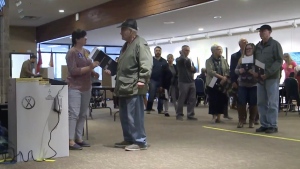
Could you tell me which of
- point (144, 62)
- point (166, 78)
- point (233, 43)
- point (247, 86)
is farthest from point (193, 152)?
point (233, 43)

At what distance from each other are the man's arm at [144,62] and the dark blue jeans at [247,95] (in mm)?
2310

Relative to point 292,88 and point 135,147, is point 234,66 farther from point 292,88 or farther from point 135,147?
point 135,147

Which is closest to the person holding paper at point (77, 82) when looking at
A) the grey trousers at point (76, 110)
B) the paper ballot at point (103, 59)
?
the grey trousers at point (76, 110)

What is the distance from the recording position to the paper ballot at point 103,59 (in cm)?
462

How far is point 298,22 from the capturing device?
12203 mm

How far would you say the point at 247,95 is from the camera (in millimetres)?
5953

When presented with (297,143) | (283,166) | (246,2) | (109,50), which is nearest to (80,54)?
(283,166)

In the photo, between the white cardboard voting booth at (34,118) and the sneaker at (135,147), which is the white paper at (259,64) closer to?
the sneaker at (135,147)

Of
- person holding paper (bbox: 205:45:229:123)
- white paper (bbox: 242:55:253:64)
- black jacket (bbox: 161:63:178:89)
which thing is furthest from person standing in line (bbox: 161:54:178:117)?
white paper (bbox: 242:55:253:64)

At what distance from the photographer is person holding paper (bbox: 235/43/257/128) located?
5756mm

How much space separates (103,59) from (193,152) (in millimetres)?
1572

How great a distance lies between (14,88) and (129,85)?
3.84 feet

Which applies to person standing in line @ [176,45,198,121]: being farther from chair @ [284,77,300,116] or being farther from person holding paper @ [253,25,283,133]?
chair @ [284,77,300,116]

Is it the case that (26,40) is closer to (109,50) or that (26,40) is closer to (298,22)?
(109,50)
